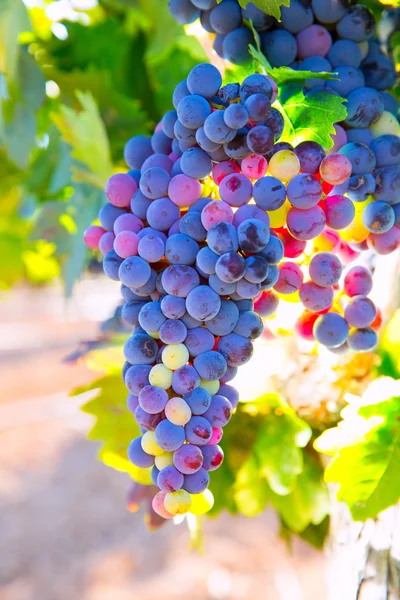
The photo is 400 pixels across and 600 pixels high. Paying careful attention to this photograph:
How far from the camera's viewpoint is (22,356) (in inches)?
120

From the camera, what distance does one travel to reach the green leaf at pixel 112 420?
1.51 ft

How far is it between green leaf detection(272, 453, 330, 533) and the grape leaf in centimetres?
10

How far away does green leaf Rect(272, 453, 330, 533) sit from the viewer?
49cm

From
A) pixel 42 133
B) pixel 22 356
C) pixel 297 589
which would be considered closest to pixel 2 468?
pixel 22 356

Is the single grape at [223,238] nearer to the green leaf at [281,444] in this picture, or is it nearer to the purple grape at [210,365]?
the purple grape at [210,365]

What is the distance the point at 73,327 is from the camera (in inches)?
133

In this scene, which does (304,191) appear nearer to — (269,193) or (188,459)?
(269,193)

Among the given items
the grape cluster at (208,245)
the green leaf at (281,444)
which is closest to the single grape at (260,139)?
the grape cluster at (208,245)

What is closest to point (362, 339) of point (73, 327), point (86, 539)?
point (86, 539)

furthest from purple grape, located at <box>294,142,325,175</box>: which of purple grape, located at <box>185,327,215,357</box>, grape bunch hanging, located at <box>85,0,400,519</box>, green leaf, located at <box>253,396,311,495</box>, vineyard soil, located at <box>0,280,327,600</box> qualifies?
vineyard soil, located at <box>0,280,327,600</box>

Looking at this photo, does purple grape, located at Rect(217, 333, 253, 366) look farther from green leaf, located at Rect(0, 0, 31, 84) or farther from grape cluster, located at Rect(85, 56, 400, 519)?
green leaf, located at Rect(0, 0, 31, 84)

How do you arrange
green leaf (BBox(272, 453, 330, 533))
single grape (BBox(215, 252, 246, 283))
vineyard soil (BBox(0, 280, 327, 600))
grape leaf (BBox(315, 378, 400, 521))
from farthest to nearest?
vineyard soil (BBox(0, 280, 327, 600)), green leaf (BBox(272, 453, 330, 533)), grape leaf (BBox(315, 378, 400, 521)), single grape (BBox(215, 252, 246, 283))

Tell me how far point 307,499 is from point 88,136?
0.38 meters

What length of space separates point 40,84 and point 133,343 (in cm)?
36
